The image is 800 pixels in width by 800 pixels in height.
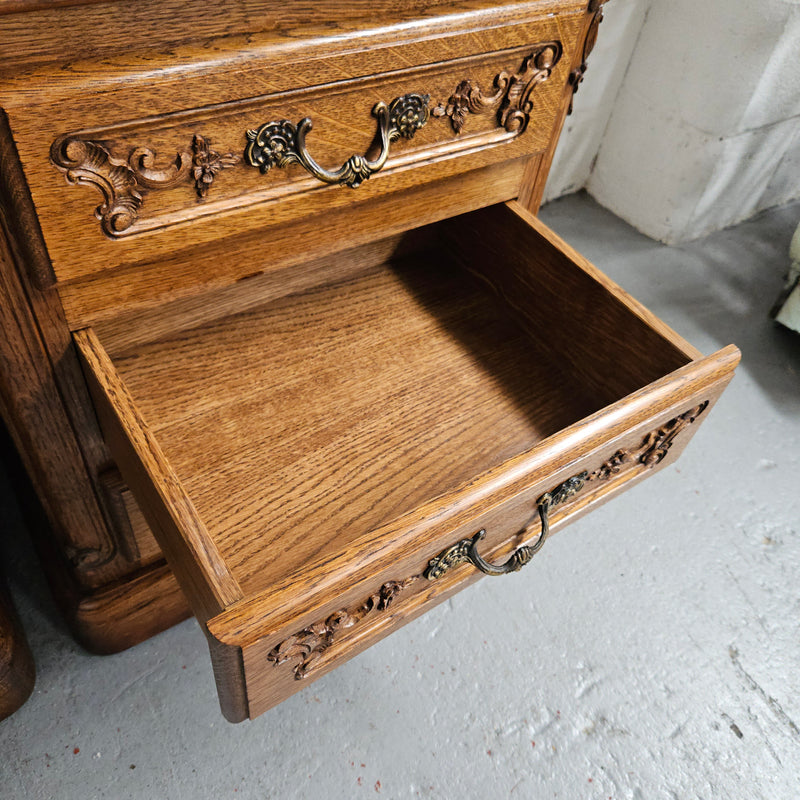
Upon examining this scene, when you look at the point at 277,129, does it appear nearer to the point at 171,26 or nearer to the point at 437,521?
the point at 171,26

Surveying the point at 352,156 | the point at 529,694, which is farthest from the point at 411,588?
the point at 529,694

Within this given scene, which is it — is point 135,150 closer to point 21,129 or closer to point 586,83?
point 21,129

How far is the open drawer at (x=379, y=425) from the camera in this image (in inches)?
17.4

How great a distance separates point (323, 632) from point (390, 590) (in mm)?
52

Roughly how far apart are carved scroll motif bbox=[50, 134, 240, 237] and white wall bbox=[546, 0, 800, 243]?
1.10 meters

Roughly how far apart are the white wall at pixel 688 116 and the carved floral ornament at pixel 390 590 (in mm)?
946

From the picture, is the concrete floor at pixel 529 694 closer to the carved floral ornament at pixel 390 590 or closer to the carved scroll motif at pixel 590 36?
the carved floral ornament at pixel 390 590

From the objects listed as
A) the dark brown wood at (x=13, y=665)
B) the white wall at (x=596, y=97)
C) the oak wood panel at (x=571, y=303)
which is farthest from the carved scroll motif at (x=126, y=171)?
the white wall at (x=596, y=97)

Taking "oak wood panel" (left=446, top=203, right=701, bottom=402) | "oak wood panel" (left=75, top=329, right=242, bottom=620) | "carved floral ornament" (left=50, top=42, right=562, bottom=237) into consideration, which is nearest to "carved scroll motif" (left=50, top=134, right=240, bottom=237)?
"carved floral ornament" (left=50, top=42, right=562, bottom=237)

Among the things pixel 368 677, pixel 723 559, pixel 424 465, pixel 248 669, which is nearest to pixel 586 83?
pixel 723 559

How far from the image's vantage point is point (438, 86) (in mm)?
524

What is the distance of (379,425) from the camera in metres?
0.66

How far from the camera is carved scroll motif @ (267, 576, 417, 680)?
0.44m

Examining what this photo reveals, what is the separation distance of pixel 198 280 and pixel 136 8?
7.8 inches
